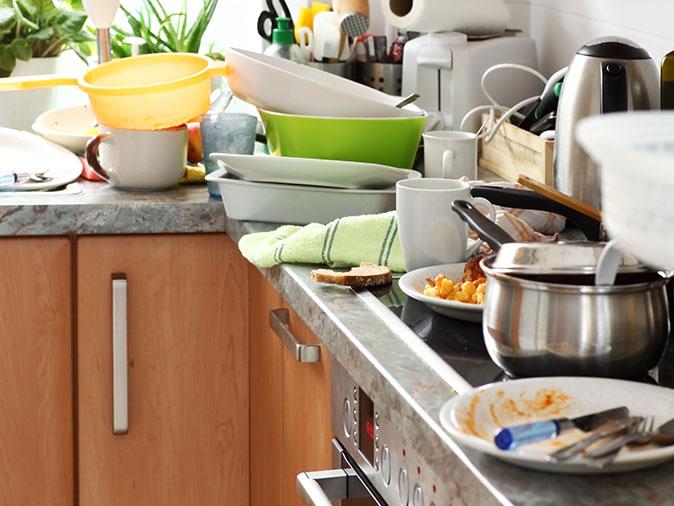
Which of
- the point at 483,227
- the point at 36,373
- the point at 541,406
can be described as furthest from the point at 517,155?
the point at 541,406

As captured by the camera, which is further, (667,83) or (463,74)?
(463,74)

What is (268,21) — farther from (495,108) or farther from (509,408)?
(509,408)

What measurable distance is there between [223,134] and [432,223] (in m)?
0.69

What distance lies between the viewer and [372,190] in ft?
5.98

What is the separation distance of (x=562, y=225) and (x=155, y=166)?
724 mm

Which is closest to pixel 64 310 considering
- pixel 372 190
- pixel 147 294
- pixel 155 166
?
pixel 147 294

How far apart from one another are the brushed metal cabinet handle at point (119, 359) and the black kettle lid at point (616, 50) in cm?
85

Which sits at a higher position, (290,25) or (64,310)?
(290,25)

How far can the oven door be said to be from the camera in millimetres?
1380

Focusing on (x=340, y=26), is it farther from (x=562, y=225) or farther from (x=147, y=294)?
(x=562, y=225)

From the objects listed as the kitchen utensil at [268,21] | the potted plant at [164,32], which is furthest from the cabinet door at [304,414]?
the potted plant at [164,32]

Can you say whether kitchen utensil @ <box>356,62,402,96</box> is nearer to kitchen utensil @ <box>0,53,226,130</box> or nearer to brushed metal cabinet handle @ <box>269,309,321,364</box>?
kitchen utensil @ <box>0,53,226,130</box>

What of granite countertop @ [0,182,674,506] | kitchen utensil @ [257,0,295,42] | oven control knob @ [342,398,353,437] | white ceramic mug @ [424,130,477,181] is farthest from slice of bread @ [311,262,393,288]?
kitchen utensil @ [257,0,295,42]

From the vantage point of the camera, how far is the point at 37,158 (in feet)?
7.30
